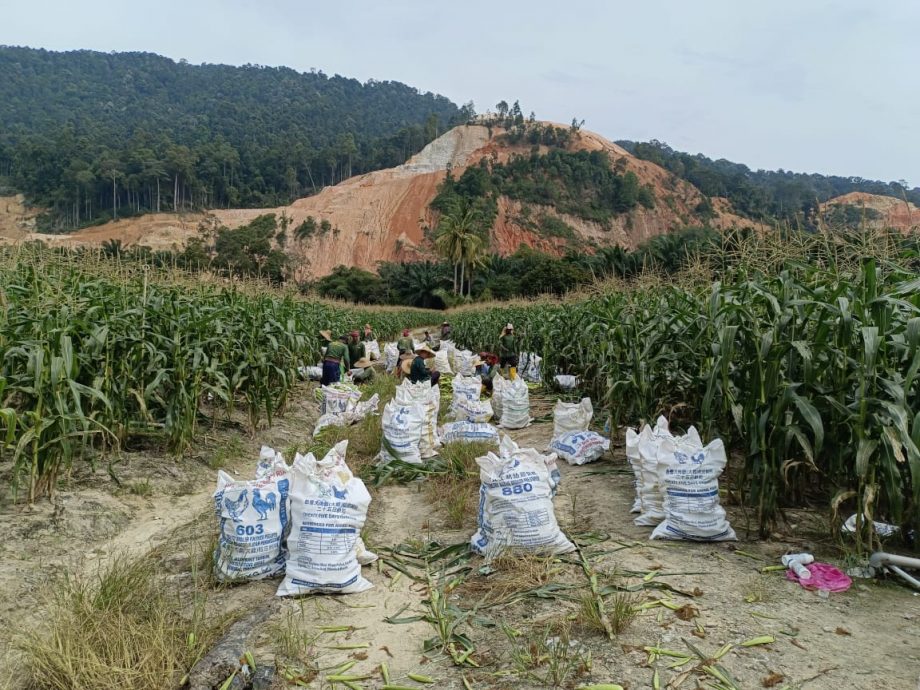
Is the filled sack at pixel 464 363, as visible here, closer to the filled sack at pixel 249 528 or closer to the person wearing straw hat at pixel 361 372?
the person wearing straw hat at pixel 361 372

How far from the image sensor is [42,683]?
8.25 ft

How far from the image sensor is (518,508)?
375 centimetres

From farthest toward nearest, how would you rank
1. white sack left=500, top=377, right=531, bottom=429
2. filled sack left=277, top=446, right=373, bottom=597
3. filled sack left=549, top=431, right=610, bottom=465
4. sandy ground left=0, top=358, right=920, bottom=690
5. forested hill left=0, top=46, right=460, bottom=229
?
forested hill left=0, top=46, right=460, bottom=229, white sack left=500, top=377, right=531, bottom=429, filled sack left=549, top=431, right=610, bottom=465, filled sack left=277, top=446, right=373, bottom=597, sandy ground left=0, top=358, right=920, bottom=690

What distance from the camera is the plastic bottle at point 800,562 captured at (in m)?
3.29

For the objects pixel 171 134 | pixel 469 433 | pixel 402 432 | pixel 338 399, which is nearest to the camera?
pixel 402 432

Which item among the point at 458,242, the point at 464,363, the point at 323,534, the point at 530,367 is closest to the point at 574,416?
the point at 323,534

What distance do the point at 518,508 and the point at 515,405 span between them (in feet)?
16.1

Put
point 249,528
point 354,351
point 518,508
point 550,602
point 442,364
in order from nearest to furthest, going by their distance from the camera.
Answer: point 550,602 < point 249,528 < point 518,508 < point 354,351 < point 442,364

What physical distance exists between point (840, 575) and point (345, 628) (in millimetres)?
2925

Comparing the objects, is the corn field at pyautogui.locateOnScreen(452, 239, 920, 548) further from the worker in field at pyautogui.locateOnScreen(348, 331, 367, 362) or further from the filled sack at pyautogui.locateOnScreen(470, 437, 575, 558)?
the worker in field at pyautogui.locateOnScreen(348, 331, 367, 362)

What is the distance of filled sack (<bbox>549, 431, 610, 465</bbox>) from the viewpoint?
634 centimetres

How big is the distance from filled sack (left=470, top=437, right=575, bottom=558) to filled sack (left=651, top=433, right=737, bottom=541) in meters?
0.85

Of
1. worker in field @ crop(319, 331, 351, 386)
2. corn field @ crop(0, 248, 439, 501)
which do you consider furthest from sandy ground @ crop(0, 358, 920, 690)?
worker in field @ crop(319, 331, 351, 386)

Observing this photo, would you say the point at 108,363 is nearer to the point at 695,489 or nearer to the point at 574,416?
the point at 574,416
